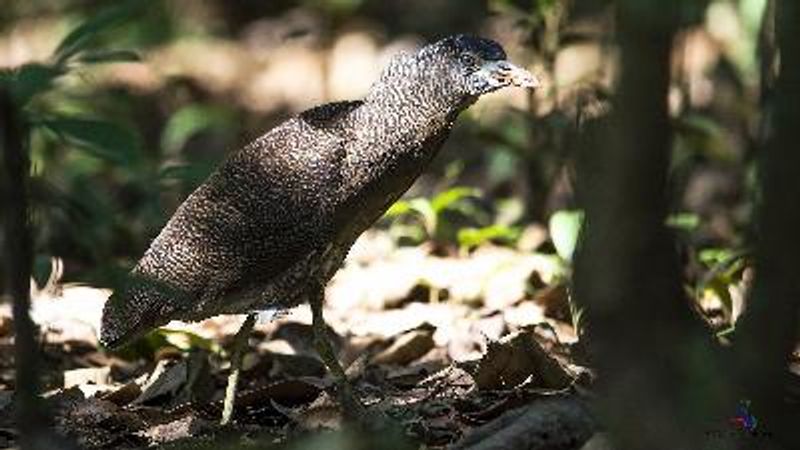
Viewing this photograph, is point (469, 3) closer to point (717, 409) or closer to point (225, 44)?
point (225, 44)

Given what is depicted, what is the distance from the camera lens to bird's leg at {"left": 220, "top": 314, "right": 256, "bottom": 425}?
4840 mm

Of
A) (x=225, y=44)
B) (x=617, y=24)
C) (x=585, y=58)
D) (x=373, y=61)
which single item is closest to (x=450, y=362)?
(x=617, y=24)

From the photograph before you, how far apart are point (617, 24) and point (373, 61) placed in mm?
9683

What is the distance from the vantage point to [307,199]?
190 inches

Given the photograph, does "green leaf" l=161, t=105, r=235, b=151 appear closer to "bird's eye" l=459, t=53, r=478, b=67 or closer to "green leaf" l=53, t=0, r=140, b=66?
"bird's eye" l=459, t=53, r=478, b=67

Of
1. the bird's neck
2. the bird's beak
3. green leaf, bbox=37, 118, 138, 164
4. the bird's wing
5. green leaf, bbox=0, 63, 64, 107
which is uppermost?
green leaf, bbox=0, 63, 64, 107

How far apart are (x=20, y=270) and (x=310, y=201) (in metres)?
1.74

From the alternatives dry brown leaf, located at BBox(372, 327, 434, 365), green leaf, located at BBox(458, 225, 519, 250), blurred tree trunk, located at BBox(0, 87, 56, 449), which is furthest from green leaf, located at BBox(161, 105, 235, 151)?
blurred tree trunk, located at BBox(0, 87, 56, 449)

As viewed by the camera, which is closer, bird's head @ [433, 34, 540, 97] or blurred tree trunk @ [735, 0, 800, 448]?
blurred tree trunk @ [735, 0, 800, 448]

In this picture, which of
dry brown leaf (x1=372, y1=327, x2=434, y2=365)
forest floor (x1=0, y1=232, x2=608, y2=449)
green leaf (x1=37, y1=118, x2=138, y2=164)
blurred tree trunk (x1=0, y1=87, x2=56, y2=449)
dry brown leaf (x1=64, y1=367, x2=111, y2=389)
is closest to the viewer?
blurred tree trunk (x1=0, y1=87, x2=56, y2=449)

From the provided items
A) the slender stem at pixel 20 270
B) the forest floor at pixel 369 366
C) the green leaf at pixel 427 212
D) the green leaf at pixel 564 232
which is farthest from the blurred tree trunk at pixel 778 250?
the green leaf at pixel 427 212

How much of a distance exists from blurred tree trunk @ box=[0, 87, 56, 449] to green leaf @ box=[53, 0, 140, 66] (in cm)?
95

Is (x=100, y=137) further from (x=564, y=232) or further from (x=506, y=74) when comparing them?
(x=564, y=232)

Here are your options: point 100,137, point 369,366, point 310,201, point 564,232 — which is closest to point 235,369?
point 310,201
